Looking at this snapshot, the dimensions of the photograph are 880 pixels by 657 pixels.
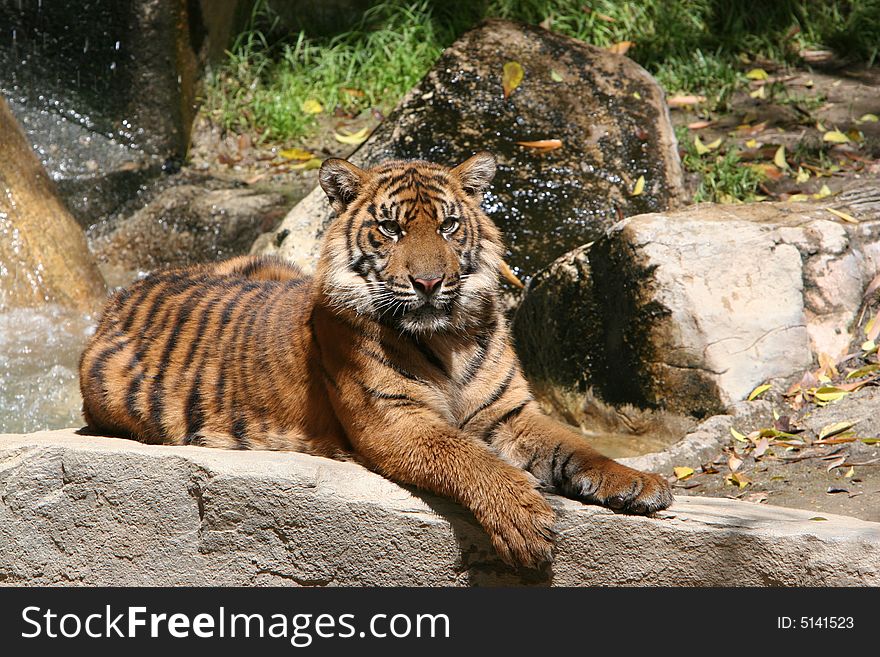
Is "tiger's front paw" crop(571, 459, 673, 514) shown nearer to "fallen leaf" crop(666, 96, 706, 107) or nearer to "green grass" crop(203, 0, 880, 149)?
"fallen leaf" crop(666, 96, 706, 107)

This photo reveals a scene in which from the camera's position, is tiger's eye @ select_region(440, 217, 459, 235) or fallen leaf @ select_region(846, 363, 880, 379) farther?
fallen leaf @ select_region(846, 363, 880, 379)

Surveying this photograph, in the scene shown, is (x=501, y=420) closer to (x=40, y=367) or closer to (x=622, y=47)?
(x=40, y=367)

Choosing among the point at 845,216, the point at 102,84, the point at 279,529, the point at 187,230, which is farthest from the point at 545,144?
the point at 102,84

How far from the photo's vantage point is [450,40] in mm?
9664

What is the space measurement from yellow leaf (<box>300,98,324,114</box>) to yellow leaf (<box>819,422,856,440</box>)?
5847 millimetres

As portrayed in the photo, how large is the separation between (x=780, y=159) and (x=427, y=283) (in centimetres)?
Answer: 469

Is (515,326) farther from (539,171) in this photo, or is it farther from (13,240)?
(13,240)

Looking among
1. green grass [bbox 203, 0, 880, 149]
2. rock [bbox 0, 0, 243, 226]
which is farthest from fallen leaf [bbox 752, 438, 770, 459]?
rock [bbox 0, 0, 243, 226]

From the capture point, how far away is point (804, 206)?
18.5 feet

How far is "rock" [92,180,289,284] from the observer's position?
813 cm

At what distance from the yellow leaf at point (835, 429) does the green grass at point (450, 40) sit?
4.60 meters

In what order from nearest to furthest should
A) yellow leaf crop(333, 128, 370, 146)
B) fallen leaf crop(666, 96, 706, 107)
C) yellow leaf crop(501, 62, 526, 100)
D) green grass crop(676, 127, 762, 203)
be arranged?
yellow leaf crop(501, 62, 526, 100)
green grass crop(676, 127, 762, 203)
fallen leaf crop(666, 96, 706, 107)
yellow leaf crop(333, 128, 370, 146)

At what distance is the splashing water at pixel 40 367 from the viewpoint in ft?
19.5
